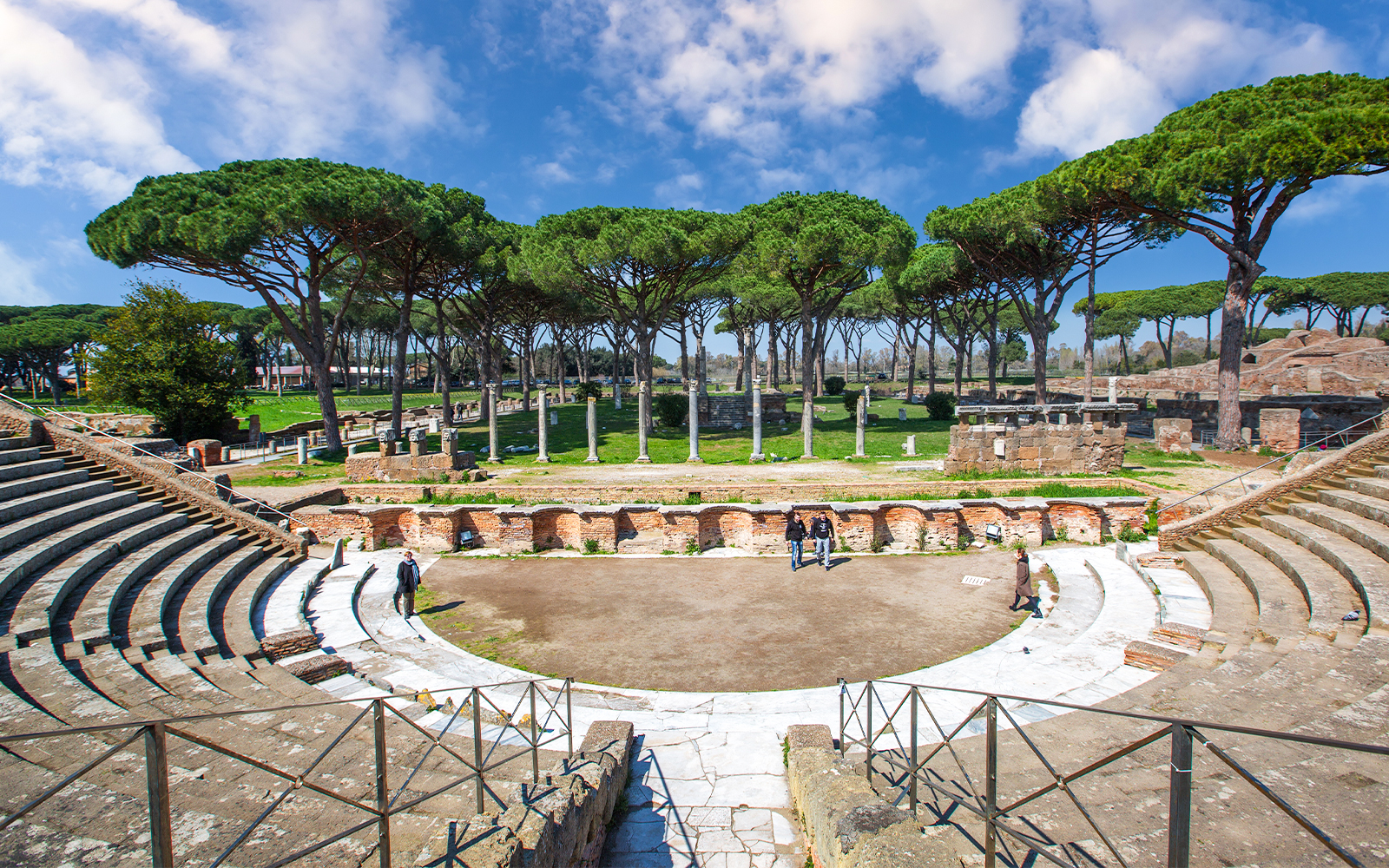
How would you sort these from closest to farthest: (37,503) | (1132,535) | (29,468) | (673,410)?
(37,503)
(29,468)
(1132,535)
(673,410)

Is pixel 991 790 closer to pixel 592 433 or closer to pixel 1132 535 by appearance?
pixel 1132 535

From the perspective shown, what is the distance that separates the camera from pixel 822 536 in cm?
1337

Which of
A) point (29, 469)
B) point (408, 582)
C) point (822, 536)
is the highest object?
point (29, 469)

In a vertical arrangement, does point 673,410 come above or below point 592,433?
above

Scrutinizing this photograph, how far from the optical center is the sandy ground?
29.0 ft

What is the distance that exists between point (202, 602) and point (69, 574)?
1592mm

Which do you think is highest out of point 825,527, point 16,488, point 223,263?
point 223,263

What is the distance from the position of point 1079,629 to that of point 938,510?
16.1ft

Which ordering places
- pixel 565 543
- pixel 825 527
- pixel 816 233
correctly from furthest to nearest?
pixel 816 233
pixel 565 543
pixel 825 527

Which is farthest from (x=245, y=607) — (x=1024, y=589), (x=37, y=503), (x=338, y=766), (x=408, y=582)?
(x=1024, y=589)

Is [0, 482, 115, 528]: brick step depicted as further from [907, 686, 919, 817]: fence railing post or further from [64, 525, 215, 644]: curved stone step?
[907, 686, 919, 817]: fence railing post

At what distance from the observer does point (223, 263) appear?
22.7 meters

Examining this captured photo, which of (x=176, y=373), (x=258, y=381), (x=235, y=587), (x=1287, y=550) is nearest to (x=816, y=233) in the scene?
(x=1287, y=550)

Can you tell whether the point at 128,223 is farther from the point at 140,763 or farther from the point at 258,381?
the point at 258,381
